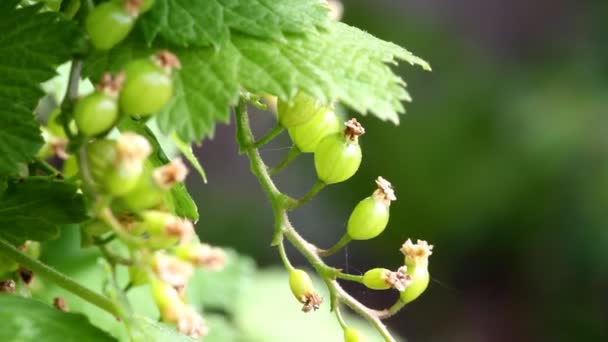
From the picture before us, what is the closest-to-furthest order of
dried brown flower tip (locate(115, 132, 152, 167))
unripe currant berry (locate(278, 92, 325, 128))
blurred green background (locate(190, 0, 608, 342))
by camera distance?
dried brown flower tip (locate(115, 132, 152, 167))
unripe currant berry (locate(278, 92, 325, 128))
blurred green background (locate(190, 0, 608, 342))

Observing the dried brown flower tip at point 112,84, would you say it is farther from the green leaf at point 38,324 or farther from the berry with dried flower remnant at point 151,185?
the green leaf at point 38,324

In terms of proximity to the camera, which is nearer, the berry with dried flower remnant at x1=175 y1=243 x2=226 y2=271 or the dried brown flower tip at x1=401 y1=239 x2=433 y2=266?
the berry with dried flower remnant at x1=175 y1=243 x2=226 y2=271

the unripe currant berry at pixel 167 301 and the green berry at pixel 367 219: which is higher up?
the unripe currant berry at pixel 167 301

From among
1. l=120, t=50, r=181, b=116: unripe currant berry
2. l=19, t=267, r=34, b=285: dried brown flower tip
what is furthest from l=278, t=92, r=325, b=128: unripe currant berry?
l=19, t=267, r=34, b=285: dried brown flower tip

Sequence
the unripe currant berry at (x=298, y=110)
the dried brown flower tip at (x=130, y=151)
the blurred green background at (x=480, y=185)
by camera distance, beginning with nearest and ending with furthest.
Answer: the dried brown flower tip at (x=130, y=151) → the unripe currant berry at (x=298, y=110) → the blurred green background at (x=480, y=185)

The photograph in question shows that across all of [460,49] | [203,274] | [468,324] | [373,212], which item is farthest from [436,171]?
[373,212]

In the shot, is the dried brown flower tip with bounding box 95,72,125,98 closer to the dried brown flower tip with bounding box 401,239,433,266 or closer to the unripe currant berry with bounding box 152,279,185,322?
the unripe currant berry with bounding box 152,279,185,322

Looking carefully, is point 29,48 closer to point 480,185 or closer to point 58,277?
point 58,277

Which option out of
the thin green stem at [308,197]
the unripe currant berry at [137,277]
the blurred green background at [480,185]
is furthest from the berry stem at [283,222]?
the blurred green background at [480,185]
